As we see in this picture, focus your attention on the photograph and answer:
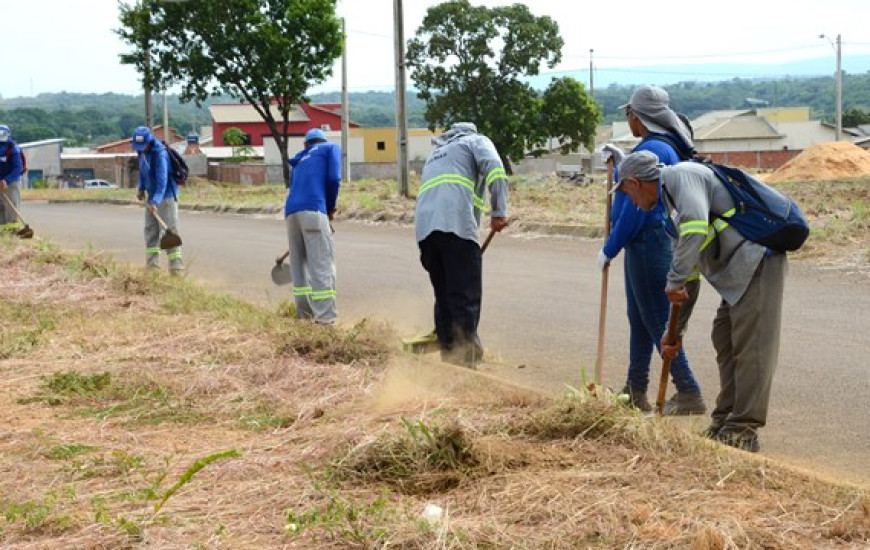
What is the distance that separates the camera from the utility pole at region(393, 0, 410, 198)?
2778 cm

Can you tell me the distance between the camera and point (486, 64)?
196ft

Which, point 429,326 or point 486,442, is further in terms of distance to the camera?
point 429,326

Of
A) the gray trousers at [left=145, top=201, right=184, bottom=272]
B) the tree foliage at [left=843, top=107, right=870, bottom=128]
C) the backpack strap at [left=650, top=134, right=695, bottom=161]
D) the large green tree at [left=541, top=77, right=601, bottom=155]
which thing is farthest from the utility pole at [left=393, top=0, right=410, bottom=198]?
the tree foliage at [left=843, top=107, right=870, bottom=128]

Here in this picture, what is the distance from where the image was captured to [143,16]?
142 feet

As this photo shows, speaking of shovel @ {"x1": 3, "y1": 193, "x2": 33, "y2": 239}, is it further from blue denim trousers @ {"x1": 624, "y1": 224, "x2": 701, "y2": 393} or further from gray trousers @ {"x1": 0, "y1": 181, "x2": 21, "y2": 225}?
blue denim trousers @ {"x1": 624, "y1": 224, "x2": 701, "y2": 393}

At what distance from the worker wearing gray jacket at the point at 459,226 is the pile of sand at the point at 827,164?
27.0 metres

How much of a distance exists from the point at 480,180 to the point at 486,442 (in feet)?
12.3

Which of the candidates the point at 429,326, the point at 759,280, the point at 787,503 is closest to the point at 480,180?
the point at 429,326

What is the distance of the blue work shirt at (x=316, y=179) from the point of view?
10742mm

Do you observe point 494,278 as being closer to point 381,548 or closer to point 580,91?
point 381,548

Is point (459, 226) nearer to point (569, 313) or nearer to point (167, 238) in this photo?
point (569, 313)

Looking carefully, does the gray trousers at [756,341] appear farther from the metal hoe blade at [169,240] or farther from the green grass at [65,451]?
the metal hoe blade at [169,240]

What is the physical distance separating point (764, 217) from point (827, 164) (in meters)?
31.1

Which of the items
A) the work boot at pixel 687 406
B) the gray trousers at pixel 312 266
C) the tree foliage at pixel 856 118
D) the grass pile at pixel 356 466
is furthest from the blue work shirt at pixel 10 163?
the tree foliage at pixel 856 118
